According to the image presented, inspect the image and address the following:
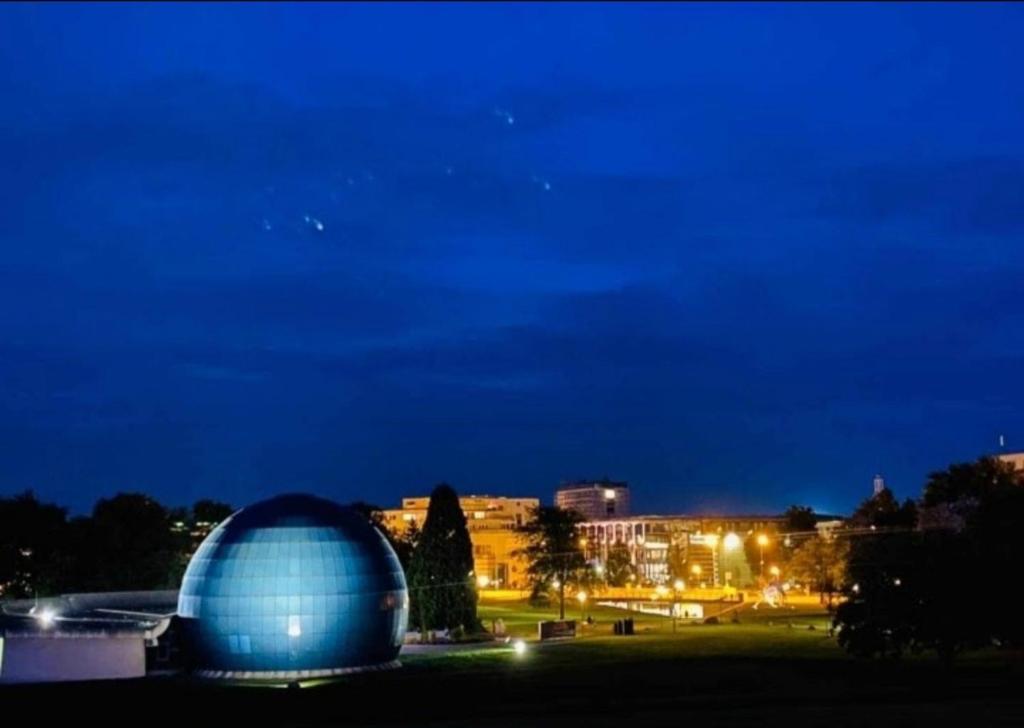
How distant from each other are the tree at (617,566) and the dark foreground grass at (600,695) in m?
97.0

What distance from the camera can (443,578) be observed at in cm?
7831

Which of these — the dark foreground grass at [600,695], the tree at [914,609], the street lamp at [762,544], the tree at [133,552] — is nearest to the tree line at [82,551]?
the tree at [133,552]

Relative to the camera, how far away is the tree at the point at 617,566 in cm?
16175

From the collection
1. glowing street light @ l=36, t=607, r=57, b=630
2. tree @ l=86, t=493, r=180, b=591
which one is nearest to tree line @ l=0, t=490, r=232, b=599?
tree @ l=86, t=493, r=180, b=591

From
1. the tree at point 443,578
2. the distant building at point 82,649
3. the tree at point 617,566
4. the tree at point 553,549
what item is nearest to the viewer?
the distant building at point 82,649

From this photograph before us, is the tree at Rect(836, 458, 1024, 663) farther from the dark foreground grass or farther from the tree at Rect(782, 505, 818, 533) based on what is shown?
the tree at Rect(782, 505, 818, 533)

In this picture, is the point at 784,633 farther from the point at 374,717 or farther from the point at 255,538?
the point at 374,717

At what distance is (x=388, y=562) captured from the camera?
59.9 m

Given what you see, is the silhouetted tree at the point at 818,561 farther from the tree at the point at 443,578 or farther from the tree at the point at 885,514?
the tree at the point at 443,578

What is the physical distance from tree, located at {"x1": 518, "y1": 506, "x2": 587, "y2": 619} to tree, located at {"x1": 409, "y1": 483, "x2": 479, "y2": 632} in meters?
35.8

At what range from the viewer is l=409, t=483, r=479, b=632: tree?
255 ft

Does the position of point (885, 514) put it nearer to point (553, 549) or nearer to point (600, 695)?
point (553, 549)

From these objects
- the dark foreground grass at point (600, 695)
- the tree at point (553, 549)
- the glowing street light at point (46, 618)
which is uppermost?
the tree at point (553, 549)

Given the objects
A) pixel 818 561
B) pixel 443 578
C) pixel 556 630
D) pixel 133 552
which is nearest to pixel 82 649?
pixel 443 578
